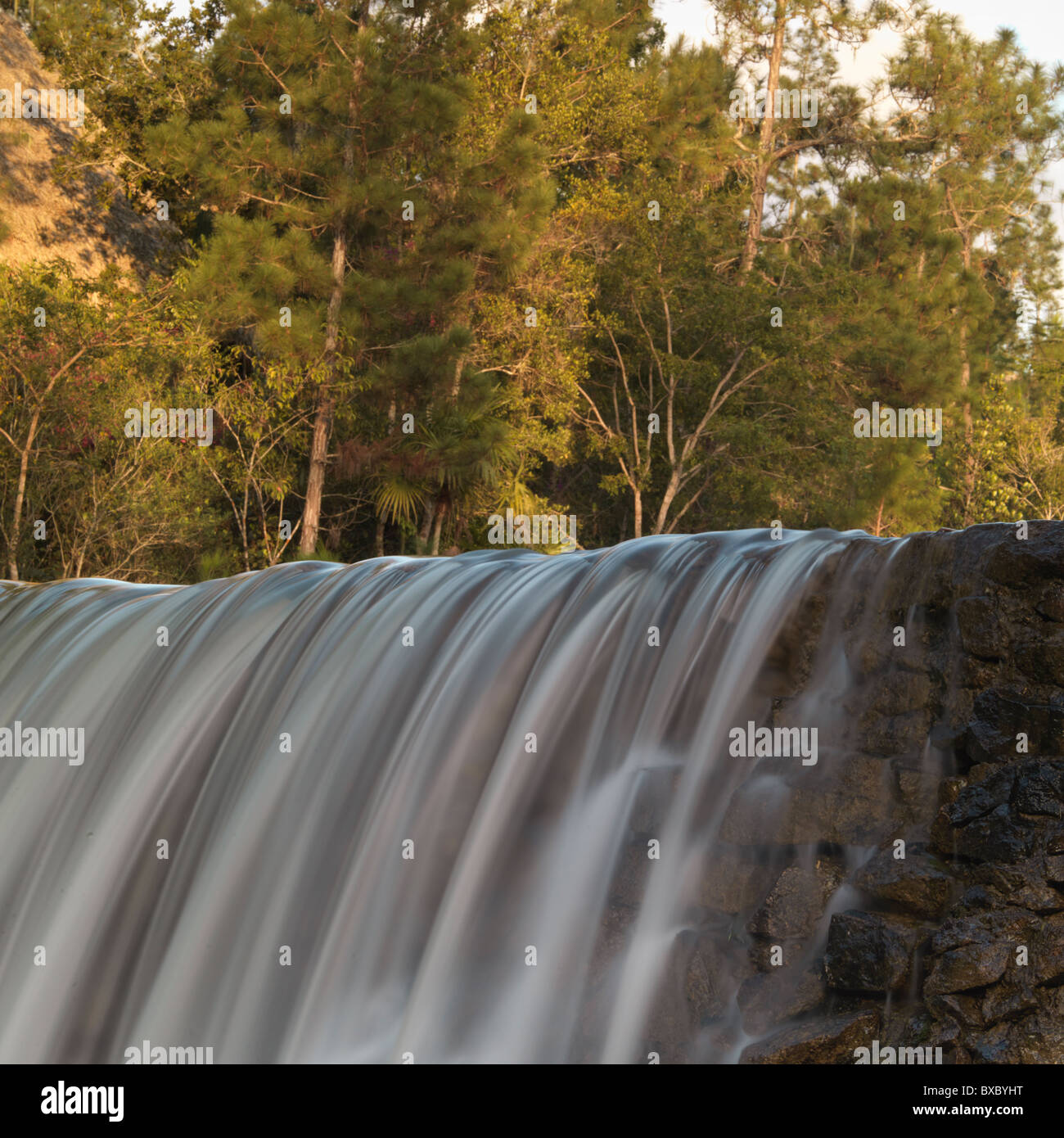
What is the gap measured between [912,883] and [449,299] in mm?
15483

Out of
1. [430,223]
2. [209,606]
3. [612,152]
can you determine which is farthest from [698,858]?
[612,152]

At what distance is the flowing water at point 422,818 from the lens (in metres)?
4.22

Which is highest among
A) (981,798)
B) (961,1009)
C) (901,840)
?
Result: (981,798)

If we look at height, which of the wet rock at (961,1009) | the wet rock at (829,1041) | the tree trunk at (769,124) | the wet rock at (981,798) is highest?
the tree trunk at (769,124)

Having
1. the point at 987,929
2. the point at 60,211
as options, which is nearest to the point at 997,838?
the point at 987,929

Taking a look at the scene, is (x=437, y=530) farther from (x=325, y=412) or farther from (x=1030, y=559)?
(x=1030, y=559)

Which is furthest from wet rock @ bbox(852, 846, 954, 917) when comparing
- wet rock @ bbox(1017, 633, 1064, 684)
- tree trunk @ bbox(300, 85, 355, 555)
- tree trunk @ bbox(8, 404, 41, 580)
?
tree trunk @ bbox(300, 85, 355, 555)

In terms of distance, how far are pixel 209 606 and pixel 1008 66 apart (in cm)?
2992

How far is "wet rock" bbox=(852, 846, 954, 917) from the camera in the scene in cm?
367

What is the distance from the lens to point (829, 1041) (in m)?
3.57

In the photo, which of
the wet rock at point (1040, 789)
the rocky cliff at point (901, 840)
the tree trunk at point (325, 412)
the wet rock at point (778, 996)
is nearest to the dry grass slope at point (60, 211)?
the tree trunk at point (325, 412)

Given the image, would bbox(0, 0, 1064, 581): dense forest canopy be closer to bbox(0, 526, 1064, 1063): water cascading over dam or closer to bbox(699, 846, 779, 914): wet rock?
bbox(0, 526, 1064, 1063): water cascading over dam

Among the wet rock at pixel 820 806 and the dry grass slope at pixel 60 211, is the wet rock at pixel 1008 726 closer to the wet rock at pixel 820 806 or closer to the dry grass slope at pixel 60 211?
the wet rock at pixel 820 806

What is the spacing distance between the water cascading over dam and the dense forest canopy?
32.4 ft
